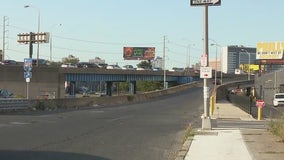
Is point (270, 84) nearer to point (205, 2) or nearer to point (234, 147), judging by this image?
point (205, 2)

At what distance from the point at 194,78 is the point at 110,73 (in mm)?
38573

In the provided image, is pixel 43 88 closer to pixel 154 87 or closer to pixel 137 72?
pixel 137 72

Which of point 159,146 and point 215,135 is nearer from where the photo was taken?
point 159,146

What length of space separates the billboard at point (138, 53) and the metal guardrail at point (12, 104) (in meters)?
151

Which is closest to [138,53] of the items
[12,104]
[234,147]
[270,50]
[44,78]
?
[270,50]

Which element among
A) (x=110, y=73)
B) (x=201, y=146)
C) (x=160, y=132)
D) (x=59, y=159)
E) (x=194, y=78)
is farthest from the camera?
(x=194, y=78)

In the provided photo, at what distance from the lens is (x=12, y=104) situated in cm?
3581

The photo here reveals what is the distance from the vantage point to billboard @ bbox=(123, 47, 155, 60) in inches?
7421

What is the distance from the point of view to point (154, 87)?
176 meters

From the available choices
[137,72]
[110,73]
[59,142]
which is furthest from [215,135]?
[137,72]

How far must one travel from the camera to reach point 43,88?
90.3 metres

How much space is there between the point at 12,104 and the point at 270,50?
139 metres

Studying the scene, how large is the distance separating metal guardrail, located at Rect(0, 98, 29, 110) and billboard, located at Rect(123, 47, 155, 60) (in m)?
151

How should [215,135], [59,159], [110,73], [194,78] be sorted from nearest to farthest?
[59,159]
[215,135]
[110,73]
[194,78]
